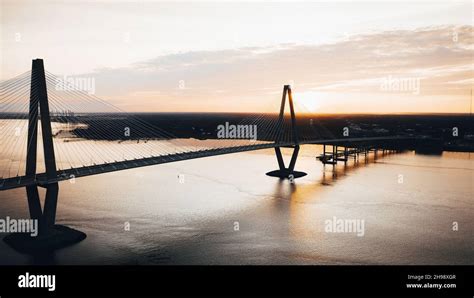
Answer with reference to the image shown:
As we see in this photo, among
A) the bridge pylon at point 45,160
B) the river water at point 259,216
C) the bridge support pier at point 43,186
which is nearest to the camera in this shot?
the river water at point 259,216

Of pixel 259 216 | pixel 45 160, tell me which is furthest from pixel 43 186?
pixel 259 216

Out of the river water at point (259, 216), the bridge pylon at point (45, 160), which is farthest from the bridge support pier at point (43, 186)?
the river water at point (259, 216)

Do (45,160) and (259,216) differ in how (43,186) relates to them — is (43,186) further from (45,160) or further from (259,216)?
(259,216)

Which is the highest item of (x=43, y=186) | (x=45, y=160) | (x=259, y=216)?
(x=45, y=160)

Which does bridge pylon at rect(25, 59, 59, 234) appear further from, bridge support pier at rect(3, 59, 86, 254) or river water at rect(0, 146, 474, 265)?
river water at rect(0, 146, 474, 265)

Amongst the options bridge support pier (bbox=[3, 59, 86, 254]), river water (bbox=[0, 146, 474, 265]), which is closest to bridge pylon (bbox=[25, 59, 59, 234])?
bridge support pier (bbox=[3, 59, 86, 254])

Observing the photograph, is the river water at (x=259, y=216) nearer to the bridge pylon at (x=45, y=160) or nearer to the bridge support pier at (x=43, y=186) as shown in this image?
the bridge support pier at (x=43, y=186)
